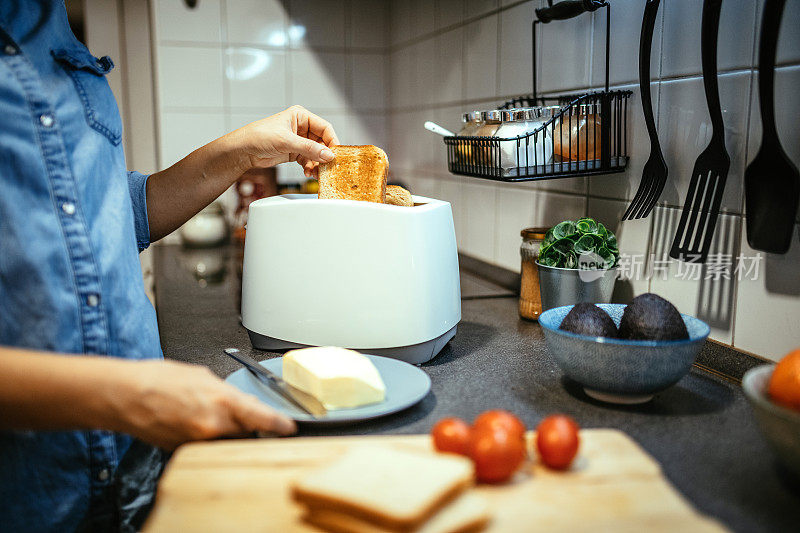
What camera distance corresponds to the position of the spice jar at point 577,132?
1.01 m

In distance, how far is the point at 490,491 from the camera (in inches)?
21.7

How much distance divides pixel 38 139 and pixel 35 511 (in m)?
0.40

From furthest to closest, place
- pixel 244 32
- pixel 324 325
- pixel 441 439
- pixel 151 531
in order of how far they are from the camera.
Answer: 1. pixel 244 32
2. pixel 324 325
3. pixel 441 439
4. pixel 151 531

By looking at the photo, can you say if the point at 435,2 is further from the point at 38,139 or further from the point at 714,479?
the point at 714,479

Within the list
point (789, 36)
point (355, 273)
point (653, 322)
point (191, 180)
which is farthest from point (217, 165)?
point (789, 36)

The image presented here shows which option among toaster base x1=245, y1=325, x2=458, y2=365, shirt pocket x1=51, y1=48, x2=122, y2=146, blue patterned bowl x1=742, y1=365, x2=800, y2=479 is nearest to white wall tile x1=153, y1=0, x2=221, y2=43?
shirt pocket x1=51, y1=48, x2=122, y2=146

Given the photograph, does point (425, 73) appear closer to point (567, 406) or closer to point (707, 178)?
point (707, 178)

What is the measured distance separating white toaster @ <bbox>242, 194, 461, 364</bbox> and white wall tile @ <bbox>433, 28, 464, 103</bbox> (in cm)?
87

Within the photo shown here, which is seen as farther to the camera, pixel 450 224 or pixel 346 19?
pixel 346 19

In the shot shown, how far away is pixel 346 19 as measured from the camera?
2.12m

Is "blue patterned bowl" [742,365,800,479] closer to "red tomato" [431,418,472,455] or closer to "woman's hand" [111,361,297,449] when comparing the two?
"red tomato" [431,418,472,455]

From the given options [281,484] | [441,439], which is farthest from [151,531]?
[441,439]

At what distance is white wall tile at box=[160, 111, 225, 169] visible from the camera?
6.65 feet

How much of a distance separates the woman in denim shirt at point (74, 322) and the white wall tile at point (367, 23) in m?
1.40
